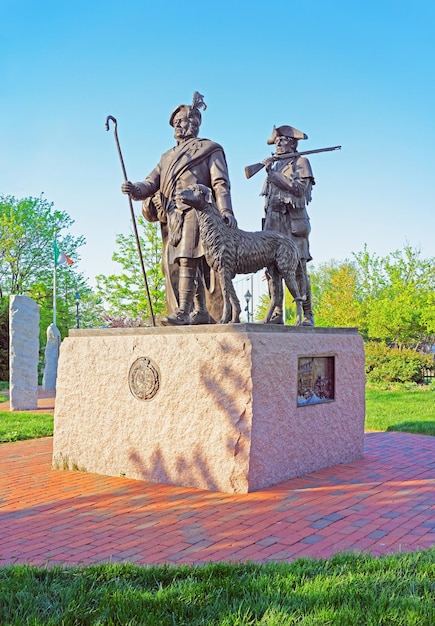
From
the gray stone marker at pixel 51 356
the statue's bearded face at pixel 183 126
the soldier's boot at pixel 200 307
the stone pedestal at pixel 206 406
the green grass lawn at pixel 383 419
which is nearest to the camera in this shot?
the stone pedestal at pixel 206 406

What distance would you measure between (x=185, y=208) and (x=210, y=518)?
332 cm

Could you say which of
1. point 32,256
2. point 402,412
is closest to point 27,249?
point 32,256

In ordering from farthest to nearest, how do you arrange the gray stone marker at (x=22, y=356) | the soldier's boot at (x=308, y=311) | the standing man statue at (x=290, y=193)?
the gray stone marker at (x=22, y=356) → the standing man statue at (x=290, y=193) → the soldier's boot at (x=308, y=311)

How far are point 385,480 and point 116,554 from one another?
2.91 metres

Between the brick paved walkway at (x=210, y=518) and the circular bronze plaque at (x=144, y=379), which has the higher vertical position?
the circular bronze plaque at (x=144, y=379)

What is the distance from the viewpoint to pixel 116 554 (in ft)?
12.0

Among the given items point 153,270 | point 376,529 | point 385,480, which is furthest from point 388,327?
point 376,529

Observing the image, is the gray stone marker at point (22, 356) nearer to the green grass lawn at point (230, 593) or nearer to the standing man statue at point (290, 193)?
the standing man statue at point (290, 193)

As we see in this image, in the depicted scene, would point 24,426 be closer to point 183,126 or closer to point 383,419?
point 183,126

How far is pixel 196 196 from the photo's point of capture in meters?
5.64

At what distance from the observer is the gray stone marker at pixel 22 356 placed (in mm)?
13195

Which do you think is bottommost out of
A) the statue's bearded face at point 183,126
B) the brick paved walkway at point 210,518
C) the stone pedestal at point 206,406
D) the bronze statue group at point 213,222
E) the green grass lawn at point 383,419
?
the brick paved walkway at point 210,518

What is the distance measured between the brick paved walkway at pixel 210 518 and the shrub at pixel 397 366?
13.6 m

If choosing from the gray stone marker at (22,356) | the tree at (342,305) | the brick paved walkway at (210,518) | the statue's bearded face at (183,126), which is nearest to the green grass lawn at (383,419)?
the gray stone marker at (22,356)
